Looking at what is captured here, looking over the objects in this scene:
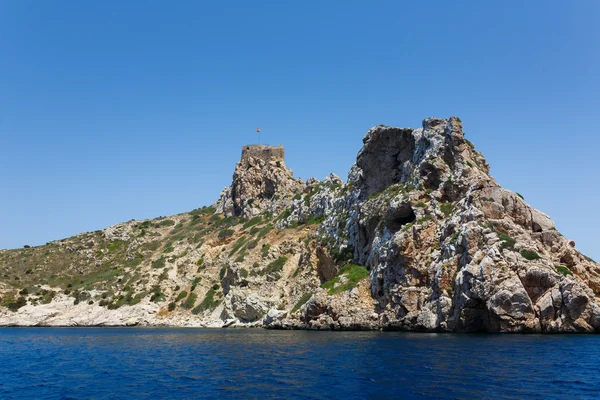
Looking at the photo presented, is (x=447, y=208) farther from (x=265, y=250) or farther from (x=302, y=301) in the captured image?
(x=265, y=250)

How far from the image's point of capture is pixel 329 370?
29391mm

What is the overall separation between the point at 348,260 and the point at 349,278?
9.01 m

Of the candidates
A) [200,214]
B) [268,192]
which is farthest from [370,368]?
[200,214]

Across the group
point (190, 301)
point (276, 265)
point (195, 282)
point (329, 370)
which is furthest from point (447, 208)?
point (195, 282)

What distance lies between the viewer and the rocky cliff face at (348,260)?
4756cm

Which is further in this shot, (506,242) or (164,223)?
(164,223)

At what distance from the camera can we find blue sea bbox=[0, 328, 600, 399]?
23594mm

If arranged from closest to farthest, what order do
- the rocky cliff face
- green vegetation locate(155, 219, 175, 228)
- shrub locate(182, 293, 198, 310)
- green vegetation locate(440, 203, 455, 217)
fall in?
the rocky cliff face
green vegetation locate(440, 203, 455, 217)
shrub locate(182, 293, 198, 310)
green vegetation locate(155, 219, 175, 228)

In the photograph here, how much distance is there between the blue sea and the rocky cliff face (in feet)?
20.3

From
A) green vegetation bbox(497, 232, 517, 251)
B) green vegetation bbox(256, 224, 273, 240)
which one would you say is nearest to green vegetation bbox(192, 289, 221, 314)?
green vegetation bbox(256, 224, 273, 240)

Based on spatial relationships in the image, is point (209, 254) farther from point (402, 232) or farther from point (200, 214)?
point (402, 232)

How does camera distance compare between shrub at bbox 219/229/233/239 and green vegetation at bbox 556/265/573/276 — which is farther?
shrub at bbox 219/229/233/239

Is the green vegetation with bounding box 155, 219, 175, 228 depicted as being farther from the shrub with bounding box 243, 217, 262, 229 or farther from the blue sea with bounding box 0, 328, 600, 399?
the blue sea with bounding box 0, 328, 600, 399

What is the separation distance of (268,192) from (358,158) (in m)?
43.5
